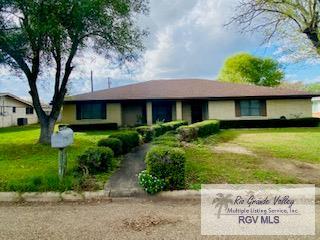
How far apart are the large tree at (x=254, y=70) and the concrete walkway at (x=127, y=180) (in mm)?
44015

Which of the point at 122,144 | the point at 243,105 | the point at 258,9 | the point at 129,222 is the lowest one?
the point at 129,222

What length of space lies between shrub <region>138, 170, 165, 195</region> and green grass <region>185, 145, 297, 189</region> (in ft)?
2.19

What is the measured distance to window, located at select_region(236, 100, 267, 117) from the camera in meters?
24.9

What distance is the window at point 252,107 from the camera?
81.6 ft

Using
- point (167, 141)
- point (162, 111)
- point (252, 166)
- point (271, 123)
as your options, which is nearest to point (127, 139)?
point (167, 141)

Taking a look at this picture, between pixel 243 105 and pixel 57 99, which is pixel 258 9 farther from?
pixel 243 105

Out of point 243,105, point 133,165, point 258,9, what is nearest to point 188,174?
point 133,165

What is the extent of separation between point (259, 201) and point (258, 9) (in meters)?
8.22

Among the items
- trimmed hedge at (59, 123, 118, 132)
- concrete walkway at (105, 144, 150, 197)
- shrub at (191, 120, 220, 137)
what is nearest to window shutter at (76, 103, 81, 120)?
trimmed hedge at (59, 123, 118, 132)

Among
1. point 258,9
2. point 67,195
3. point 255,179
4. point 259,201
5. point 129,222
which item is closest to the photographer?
point 129,222

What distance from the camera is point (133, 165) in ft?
29.6

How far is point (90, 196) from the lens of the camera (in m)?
6.62

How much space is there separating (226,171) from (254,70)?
149ft

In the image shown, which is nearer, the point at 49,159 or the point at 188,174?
the point at 188,174
